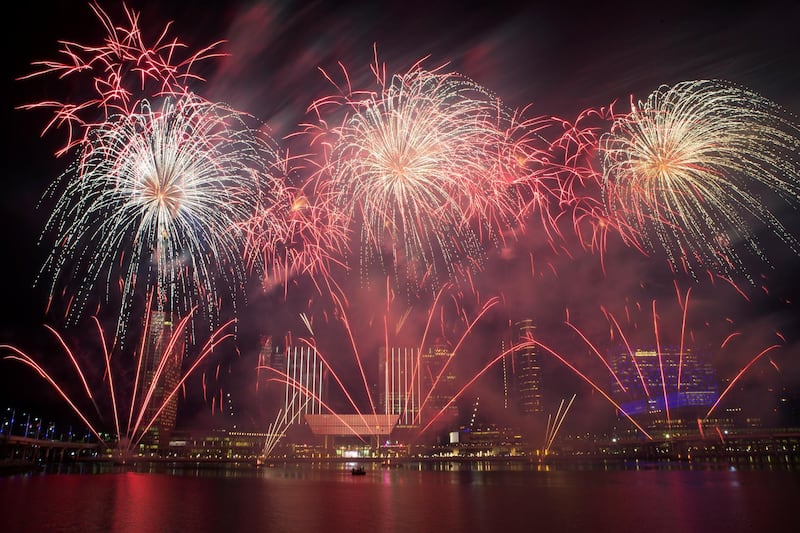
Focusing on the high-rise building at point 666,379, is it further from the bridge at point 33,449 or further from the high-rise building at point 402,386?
the bridge at point 33,449

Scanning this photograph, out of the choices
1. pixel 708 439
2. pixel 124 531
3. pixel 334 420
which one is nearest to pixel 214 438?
pixel 334 420

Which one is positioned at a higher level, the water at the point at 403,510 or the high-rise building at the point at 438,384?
the high-rise building at the point at 438,384

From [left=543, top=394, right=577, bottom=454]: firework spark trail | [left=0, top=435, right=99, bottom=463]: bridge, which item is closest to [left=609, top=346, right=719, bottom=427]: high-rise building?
[left=543, top=394, right=577, bottom=454]: firework spark trail

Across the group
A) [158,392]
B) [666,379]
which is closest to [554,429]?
[666,379]

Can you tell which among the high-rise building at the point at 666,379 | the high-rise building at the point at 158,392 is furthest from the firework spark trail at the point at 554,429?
the high-rise building at the point at 158,392

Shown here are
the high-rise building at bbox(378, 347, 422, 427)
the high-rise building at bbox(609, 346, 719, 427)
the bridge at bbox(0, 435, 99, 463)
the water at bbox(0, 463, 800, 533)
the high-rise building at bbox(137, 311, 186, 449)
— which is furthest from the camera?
the high-rise building at bbox(609, 346, 719, 427)

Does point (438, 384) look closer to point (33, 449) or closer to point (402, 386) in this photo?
point (402, 386)

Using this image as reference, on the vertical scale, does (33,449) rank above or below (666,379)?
below

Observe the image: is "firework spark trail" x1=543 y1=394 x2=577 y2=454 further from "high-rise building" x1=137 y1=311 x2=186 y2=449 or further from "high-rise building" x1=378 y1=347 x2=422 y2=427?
"high-rise building" x1=137 y1=311 x2=186 y2=449
